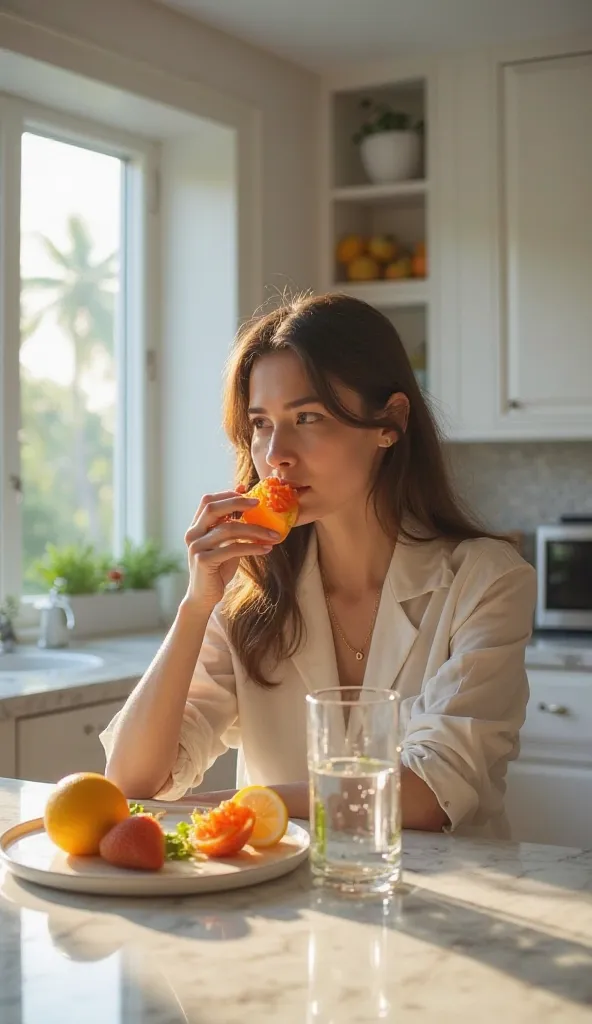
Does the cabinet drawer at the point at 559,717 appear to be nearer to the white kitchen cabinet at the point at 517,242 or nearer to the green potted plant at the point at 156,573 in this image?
the white kitchen cabinet at the point at 517,242

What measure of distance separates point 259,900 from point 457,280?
2994mm

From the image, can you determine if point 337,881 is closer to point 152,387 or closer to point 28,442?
point 28,442

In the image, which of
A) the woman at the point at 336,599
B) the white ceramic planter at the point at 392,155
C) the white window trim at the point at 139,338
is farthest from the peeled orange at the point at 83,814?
the white ceramic planter at the point at 392,155

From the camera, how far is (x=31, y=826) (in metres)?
1.26

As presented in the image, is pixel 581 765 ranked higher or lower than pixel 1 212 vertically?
lower

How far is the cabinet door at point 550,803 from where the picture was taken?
320cm

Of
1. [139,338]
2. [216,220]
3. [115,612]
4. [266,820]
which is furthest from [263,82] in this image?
[266,820]

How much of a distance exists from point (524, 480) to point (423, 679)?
2379mm

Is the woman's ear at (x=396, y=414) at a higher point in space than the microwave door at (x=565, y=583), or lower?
higher

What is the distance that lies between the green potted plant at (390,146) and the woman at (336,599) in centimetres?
225

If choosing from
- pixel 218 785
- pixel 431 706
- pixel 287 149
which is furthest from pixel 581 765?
pixel 287 149

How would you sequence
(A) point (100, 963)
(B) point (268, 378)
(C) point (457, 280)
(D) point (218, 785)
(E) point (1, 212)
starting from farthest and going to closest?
(C) point (457, 280)
(E) point (1, 212)
(D) point (218, 785)
(B) point (268, 378)
(A) point (100, 963)

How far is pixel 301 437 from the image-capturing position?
174 cm

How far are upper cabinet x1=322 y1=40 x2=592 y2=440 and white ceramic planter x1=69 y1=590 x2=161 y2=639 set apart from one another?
3.44ft
